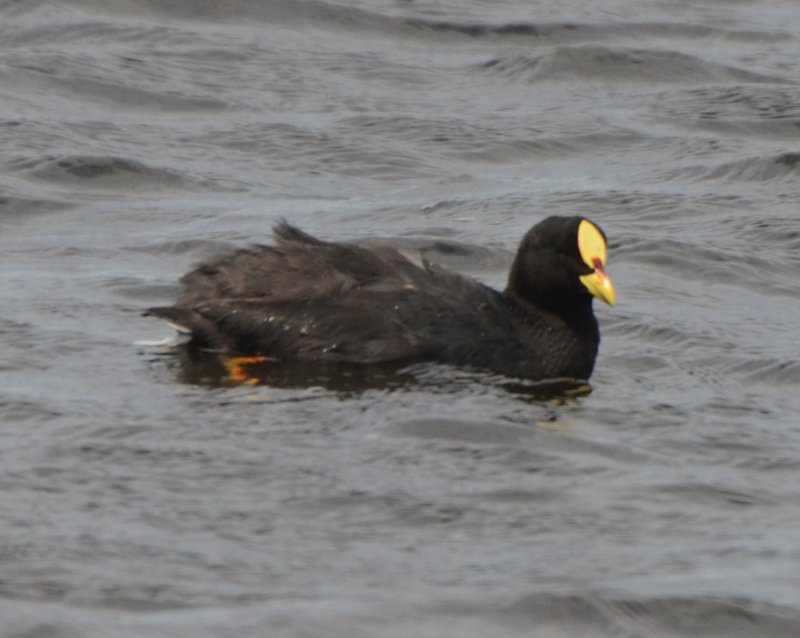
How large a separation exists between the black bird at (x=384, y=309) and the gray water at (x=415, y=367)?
0.60 ft

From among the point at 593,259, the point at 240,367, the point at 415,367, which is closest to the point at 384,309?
the point at 415,367

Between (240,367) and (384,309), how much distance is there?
0.76 metres

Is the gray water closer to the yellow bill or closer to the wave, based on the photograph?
the wave

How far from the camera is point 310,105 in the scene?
56.1 ft

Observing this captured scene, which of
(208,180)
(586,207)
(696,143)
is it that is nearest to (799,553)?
(586,207)

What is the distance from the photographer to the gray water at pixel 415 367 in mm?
7547

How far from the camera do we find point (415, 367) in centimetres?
1034

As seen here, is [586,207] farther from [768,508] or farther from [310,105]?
[768,508]

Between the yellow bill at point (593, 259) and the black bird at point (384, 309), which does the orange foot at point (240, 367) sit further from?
the yellow bill at point (593, 259)

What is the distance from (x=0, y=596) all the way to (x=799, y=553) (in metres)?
2.96

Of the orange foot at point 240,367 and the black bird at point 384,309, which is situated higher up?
the black bird at point 384,309

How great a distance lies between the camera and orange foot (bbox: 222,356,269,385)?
10.2 meters

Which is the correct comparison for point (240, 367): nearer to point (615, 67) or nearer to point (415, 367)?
point (415, 367)

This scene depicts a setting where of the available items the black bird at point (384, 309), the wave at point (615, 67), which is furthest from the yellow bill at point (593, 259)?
the wave at point (615, 67)
